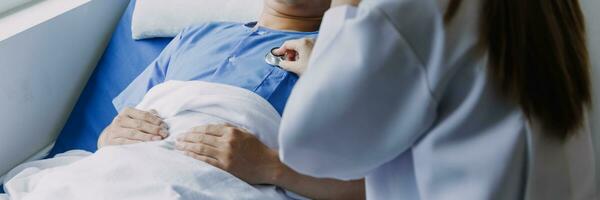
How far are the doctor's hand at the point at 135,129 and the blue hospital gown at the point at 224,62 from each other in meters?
0.17

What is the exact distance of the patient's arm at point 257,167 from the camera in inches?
49.4

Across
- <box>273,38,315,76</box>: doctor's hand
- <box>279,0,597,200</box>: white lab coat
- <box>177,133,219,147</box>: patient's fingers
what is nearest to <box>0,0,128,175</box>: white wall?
<box>177,133,219,147</box>: patient's fingers

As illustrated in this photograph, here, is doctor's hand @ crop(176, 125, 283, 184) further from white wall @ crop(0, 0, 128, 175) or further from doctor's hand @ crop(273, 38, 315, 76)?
white wall @ crop(0, 0, 128, 175)

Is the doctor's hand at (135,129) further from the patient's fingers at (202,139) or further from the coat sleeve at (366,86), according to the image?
the coat sleeve at (366,86)

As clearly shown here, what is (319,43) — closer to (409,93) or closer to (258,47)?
(409,93)

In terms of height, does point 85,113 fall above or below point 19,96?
below

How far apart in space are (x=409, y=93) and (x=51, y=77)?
4.30 feet

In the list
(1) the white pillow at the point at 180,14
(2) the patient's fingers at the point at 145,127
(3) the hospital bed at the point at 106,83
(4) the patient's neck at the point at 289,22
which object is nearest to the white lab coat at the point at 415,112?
(2) the patient's fingers at the point at 145,127

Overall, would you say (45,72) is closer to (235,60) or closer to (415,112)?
(235,60)

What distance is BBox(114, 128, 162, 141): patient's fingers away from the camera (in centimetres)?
135

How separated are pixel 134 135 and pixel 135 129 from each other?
0.5 inches

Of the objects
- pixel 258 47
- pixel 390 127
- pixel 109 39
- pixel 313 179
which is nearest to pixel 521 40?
pixel 390 127

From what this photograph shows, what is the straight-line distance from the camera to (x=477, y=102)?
2.44 feet

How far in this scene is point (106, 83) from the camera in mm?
1868
